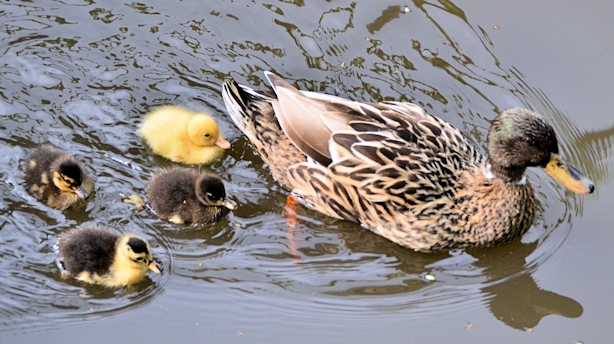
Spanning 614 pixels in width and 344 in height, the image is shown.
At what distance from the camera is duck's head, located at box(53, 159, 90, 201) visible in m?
3.96

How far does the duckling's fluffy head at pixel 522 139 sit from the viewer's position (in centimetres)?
378

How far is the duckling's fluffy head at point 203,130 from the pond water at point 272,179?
22 cm

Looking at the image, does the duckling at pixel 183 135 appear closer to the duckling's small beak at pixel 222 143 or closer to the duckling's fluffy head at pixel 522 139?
the duckling's small beak at pixel 222 143

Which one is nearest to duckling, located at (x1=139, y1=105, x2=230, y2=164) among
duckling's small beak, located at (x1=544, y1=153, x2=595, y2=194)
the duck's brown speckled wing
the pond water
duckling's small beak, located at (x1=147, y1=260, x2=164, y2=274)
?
the pond water

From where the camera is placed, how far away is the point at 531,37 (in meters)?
4.95

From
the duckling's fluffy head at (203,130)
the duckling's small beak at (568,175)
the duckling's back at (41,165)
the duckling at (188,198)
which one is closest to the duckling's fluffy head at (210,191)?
the duckling at (188,198)

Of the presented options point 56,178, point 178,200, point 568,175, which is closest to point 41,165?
point 56,178

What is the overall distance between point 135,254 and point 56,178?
717mm

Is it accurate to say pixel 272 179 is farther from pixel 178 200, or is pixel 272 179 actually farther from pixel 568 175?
pixel 568 175

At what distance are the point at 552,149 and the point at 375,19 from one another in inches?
69.9

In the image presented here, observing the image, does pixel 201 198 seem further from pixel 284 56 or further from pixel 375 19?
pixel 375 19

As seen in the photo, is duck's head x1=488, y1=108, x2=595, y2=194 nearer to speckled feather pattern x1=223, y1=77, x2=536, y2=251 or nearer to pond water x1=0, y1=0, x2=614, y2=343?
speckled feather pattern x1=223, y1=77, x2=536, y2=251

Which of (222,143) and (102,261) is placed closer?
(102,261)

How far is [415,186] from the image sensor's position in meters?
4.01
